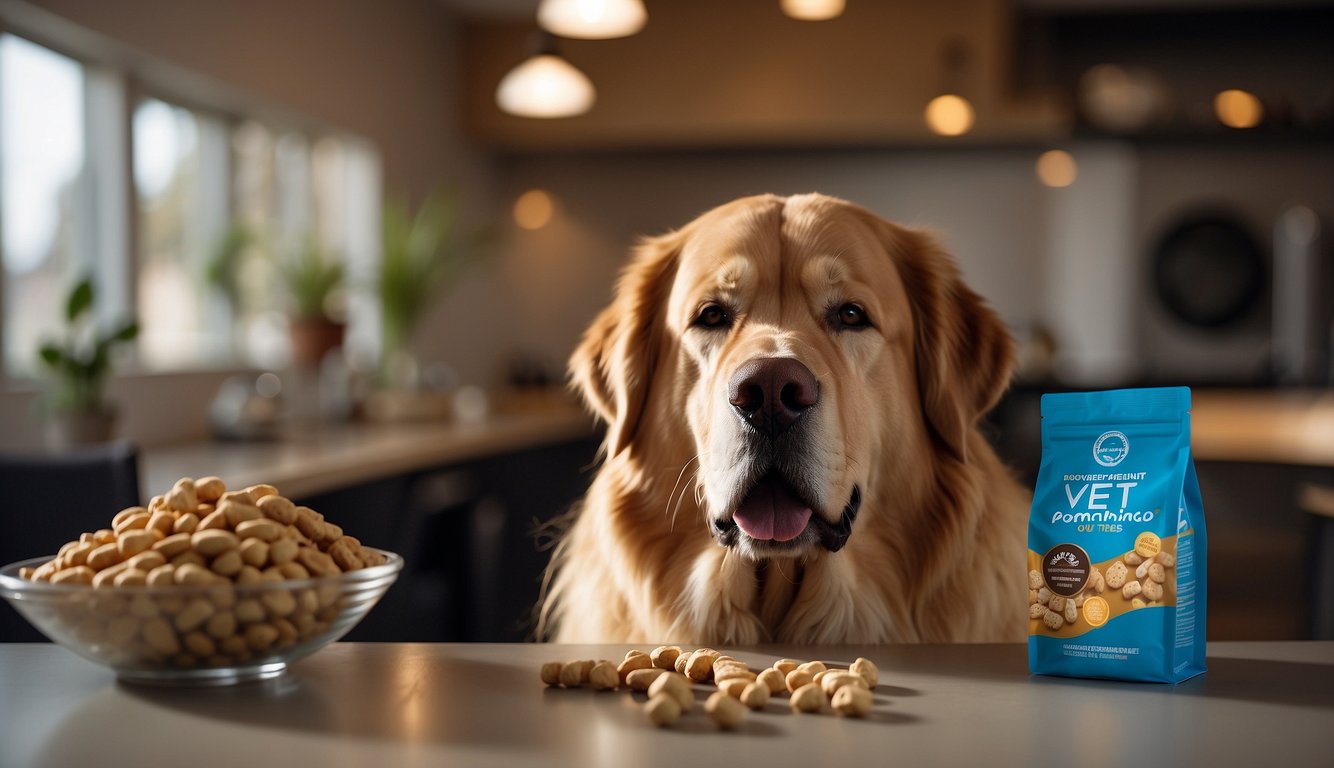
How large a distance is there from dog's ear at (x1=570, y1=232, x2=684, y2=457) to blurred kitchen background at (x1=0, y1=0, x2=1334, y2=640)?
147cm

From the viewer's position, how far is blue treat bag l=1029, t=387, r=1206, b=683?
3.02 ft

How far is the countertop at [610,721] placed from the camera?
2.39 ft

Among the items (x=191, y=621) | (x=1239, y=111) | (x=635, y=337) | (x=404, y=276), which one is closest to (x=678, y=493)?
(x=635, y=337)

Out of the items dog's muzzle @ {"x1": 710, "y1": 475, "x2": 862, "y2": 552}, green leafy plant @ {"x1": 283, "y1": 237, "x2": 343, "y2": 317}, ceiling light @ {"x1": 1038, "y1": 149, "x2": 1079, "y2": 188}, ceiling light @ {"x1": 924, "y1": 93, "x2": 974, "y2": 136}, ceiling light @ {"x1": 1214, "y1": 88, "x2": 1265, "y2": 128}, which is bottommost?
dog's muzzle @ {"x1": 710, "y1": 475, "x2": 862, "y2": 552}

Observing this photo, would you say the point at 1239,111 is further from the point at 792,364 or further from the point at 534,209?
the point at 792,364

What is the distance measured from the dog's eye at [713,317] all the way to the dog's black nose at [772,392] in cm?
23

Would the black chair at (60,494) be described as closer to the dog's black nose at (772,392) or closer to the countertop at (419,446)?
the countertop at (419,446)

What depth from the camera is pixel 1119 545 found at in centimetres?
94

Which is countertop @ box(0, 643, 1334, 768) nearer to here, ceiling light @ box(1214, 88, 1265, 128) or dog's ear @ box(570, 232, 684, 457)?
dog's ear @ box(570, 232, 684, 457)

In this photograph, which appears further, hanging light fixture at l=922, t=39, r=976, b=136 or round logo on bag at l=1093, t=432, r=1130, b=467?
hanging light fixture at l=922, t=39, r=976, b=136

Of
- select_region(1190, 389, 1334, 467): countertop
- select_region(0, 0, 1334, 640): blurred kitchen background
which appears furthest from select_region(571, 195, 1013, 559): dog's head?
select_region(0, 0, 1334, 640): blurred kitchen background

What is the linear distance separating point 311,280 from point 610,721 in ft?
13.7

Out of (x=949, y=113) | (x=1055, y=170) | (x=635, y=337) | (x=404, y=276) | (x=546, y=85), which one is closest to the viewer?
(x=635, y=337)

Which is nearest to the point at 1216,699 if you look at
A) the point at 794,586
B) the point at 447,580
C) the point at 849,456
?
the point at 849,456
